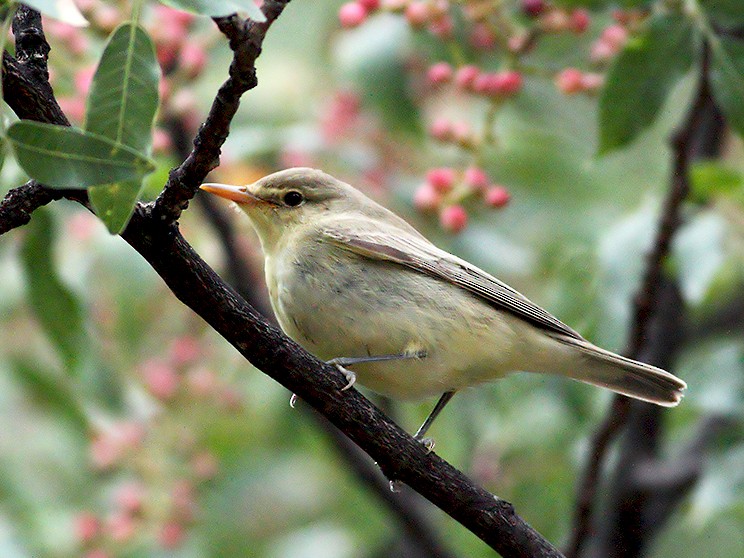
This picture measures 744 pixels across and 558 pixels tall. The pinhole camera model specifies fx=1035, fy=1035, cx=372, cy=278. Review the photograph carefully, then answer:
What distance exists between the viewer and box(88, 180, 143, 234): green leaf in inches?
70.0

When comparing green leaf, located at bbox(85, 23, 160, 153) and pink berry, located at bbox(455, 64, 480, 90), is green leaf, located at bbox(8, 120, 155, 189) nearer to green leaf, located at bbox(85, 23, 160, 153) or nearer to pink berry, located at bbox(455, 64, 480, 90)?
green leaf, located at bbox(85, 23, 160, 153)

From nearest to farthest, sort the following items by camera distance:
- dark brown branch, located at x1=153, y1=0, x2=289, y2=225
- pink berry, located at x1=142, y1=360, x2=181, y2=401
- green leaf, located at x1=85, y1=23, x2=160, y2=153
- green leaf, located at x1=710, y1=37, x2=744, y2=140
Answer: green leaf, located at x1=85, y1=23, x2=160, y2=153 < dark brown branch, located at x1=153, y1=0, x2=289, y2=225 < green leaf, located at x1=710, y1=37, x2=744, y2=140 < pink berry, located at x1=142, y1=360, x2=181, y2=401

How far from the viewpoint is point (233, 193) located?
3.58 meters

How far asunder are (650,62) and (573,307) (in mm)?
1115

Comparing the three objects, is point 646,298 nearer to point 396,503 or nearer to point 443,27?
point 443,27

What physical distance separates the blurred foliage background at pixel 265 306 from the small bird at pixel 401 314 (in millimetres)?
407

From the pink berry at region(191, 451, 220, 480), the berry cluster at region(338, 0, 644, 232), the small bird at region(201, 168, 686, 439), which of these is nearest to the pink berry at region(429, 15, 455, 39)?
the berry cluster at region(338, 0, 644, 232)

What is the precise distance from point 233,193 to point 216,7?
1.88 m

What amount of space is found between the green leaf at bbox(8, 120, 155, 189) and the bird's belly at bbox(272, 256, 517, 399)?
1.56m

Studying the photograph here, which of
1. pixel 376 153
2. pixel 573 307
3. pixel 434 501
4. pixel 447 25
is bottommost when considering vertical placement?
pixel 434 501

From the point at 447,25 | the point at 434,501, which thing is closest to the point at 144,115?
the point at 434,501

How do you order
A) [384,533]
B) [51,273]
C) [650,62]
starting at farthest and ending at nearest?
[384,533]
[51,273]
[650,62]

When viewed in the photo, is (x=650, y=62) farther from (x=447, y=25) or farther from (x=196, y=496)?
(x=196, y=496)

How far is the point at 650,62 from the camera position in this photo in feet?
11.1
